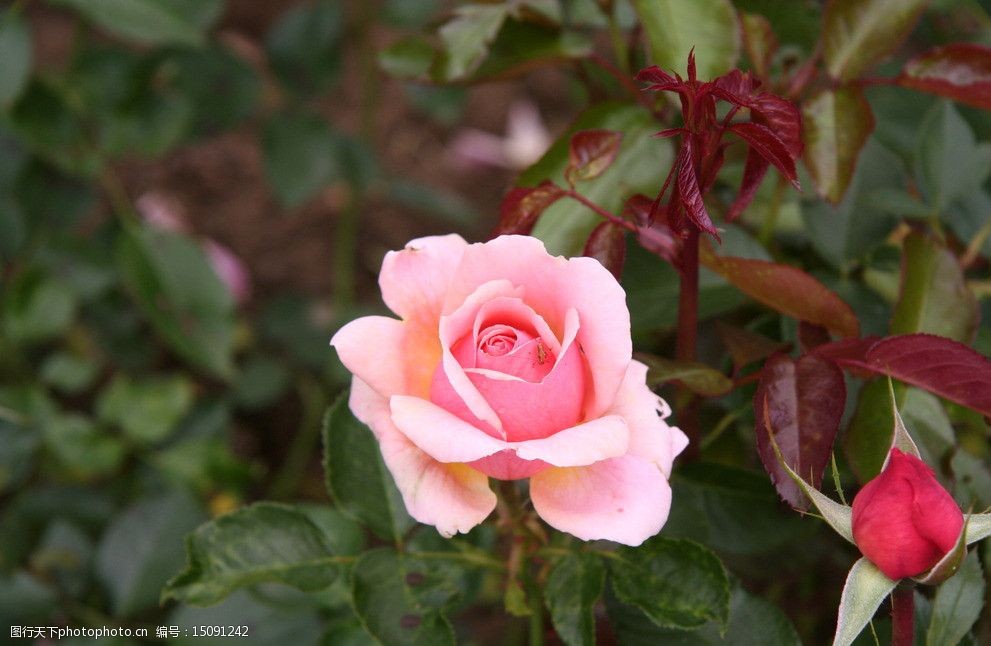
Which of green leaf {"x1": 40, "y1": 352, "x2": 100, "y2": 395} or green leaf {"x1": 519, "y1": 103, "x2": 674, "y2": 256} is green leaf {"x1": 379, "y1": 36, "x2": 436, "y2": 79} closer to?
green leaf {"x1": 519, "y1": 103, "x2": 674, "y2": 256}

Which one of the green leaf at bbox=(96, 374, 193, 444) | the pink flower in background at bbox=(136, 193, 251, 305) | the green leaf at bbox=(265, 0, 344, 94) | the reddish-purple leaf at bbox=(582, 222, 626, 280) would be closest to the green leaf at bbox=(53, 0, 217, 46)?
the green leaf at bbox=(265, 0, 344, 94)

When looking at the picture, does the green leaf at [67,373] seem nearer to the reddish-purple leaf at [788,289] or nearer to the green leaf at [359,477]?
the green leaf at [359,477]

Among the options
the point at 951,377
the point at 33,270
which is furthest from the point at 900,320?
the point at 33,270

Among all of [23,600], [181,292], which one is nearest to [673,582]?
[23,600]

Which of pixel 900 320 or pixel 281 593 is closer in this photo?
pixel 900 320

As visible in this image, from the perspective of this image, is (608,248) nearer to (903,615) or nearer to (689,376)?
(689,376)

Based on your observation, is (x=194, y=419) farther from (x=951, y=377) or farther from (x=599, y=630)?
(x=951, y=377)

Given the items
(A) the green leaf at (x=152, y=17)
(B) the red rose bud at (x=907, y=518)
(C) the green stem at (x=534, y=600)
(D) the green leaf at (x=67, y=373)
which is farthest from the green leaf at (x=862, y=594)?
(D) the green leaf at (x=67, y=373)
